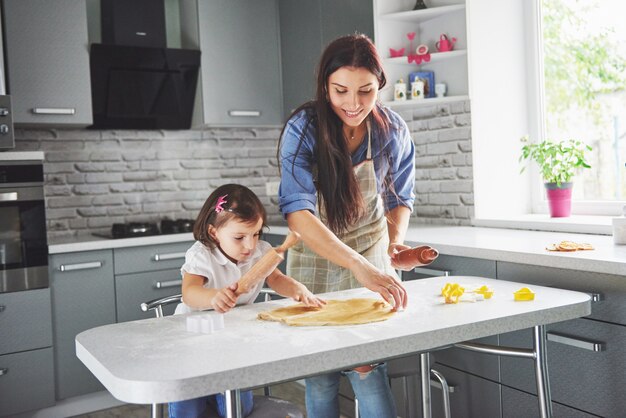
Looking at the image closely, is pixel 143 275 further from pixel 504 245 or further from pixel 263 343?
pixel 263 343

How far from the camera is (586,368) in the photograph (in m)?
2.03

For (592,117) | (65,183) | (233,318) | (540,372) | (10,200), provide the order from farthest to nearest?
1. (65,183)
2. (10,200)
3. (592,117)
4. (540,372)
5. (233,318)

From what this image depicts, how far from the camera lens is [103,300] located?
3.38m

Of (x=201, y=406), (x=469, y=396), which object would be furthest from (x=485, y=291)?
(x=469, y=396)

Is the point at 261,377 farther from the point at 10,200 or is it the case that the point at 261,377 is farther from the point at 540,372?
the point at 10,200

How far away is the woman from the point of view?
69.5 inches

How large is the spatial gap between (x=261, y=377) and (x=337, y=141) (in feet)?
2.92

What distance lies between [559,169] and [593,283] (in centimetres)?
102

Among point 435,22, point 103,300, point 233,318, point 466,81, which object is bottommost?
point 103,300

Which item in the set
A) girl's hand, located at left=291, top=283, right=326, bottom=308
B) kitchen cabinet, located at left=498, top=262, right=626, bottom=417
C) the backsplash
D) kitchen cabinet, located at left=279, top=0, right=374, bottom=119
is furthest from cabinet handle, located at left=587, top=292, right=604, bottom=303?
kitchen cabinet, located at left=279, top=0, right=374, bottom=119

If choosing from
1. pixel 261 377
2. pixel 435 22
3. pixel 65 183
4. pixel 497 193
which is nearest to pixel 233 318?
pixel 261 377

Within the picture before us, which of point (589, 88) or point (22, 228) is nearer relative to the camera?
point (589, 88)

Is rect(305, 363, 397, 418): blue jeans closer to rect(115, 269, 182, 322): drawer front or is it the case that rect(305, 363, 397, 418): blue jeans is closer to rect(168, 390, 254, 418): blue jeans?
rect(168, 390, 254, 418): blue jeans

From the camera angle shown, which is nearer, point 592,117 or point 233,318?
point 233,318
